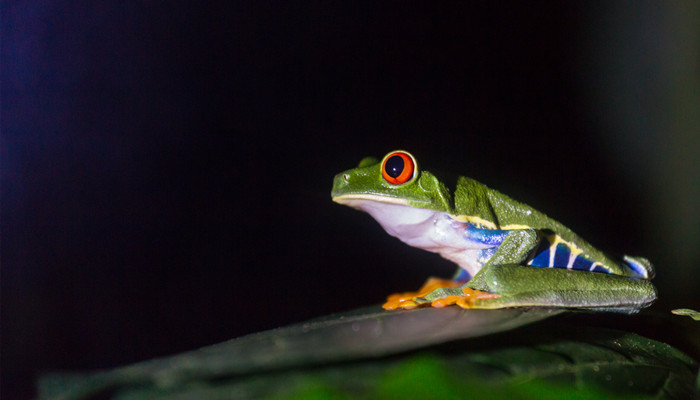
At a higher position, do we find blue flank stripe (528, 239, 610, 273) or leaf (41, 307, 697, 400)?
leaf (41, 307, 697, 400)

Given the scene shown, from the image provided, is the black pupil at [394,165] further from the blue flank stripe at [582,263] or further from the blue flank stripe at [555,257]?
the blue flank stripe at [582,263]

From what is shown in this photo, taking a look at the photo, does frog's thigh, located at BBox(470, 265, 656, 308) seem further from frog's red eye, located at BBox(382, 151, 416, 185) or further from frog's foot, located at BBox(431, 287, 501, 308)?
frog's red eye, located at BBox(382, 151, 416, 185)

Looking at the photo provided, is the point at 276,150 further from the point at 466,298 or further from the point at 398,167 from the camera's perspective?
the point at 466,298

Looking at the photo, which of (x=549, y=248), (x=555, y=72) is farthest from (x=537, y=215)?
(x=555, y=72)

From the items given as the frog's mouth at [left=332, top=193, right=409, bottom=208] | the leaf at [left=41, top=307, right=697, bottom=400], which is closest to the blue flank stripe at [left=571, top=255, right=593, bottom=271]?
the frog's mouth at [left=332, top=193, right=409, bottom=208]

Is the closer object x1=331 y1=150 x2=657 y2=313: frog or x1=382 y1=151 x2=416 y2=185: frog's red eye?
x1=331 y1=150 x2=657 y2=313: frog

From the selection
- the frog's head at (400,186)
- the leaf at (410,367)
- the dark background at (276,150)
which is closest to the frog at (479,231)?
the frog's head at (400,186)

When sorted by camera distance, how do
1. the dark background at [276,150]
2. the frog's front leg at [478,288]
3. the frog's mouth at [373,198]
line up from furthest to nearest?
the dark background at [276,150]
the frog's mouth at [373,198]
the frog's front leg at [478,288]
